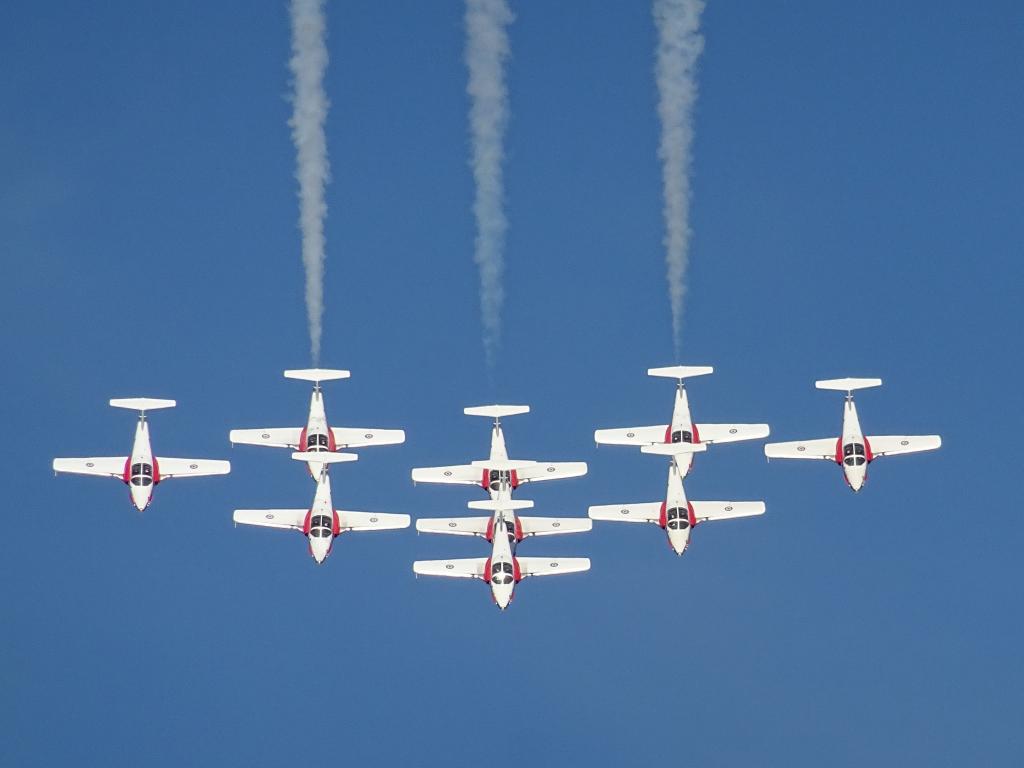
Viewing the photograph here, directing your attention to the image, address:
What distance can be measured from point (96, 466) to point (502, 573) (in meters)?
14.0

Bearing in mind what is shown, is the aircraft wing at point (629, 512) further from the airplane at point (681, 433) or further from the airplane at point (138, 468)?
the airplane at point (138, 468)

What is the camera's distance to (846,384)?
9450cm

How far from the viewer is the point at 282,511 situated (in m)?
99.8

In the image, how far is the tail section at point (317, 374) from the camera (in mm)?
94188

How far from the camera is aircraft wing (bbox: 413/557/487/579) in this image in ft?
325

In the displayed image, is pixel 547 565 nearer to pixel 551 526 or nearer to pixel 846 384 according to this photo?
pixel 551 526

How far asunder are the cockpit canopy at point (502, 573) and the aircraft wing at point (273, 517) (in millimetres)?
7357

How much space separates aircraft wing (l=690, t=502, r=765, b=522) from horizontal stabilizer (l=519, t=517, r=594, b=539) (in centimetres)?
416

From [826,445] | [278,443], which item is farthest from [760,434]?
[278,443]

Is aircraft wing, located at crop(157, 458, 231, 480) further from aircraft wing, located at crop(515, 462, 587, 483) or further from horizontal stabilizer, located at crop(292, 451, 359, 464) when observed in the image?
aircraft wing, located at crop(515, 462, 587, 483)

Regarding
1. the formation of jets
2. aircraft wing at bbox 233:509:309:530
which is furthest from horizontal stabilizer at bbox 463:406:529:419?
aircraft wing at bbox 233:509:309:530

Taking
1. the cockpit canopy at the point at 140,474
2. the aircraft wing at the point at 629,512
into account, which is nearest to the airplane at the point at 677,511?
the aircraft wing at the point at 629,512

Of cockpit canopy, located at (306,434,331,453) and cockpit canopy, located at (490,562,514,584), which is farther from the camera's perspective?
cockpit canopy, located at (306,434,331,453)

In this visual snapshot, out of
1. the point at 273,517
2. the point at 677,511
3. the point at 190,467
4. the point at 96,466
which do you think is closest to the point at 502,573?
the point at 677,511
